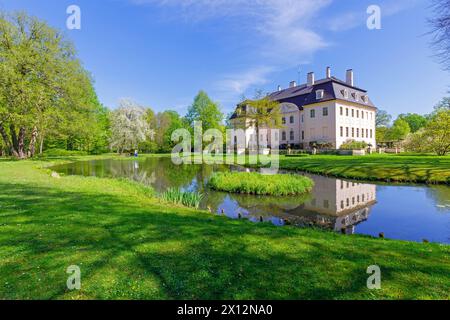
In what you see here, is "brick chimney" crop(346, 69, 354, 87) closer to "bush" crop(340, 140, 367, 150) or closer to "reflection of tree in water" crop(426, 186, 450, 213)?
"bush" crop(340, 140, 367, 150)

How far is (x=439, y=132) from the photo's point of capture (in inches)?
907

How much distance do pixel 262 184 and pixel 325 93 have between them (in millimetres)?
30193

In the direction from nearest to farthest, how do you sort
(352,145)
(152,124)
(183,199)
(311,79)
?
1. (183,199)
2. (352,145)
3. (311,79)
4. (152,124)

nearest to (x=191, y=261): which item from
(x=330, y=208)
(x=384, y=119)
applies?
(x=330, y=208)

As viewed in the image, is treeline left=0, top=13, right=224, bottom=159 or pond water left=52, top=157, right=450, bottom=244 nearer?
pond water left=52, top=157, right=450, bottom=244

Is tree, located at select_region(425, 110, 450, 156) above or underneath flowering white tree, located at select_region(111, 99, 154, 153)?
underneath

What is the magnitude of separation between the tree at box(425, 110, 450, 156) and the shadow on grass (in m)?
25.3

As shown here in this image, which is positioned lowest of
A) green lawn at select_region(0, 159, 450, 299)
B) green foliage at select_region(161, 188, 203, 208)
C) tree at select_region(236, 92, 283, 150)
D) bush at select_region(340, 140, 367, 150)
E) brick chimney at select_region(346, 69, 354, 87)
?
green foliage at select_region(161, 188, 203, 208)

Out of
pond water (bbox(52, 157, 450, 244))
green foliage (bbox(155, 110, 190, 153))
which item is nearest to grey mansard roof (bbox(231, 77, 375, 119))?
green foliage (bbox(155, 110, 190, 153))

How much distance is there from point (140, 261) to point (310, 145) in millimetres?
38644

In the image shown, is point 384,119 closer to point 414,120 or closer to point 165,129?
point 414,120

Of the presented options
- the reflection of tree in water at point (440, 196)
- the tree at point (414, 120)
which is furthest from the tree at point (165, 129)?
the tree at point (414, 120)

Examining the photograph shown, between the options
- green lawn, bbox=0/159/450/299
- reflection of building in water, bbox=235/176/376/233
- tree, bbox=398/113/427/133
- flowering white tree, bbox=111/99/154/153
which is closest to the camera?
green lawn, bbox=0/159/450/299

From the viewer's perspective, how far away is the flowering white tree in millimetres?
43750
